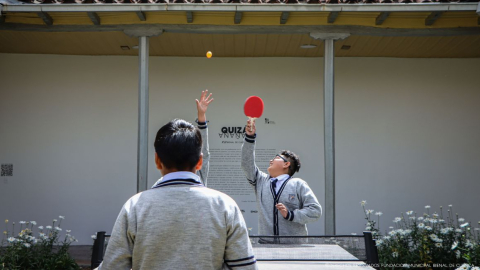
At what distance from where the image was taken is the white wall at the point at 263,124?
10.4 meters

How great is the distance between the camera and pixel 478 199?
1050 cm

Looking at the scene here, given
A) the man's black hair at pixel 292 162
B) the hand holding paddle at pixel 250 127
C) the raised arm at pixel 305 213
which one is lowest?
the raised arm at pixel 305 213

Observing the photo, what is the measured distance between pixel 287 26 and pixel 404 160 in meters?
3.84

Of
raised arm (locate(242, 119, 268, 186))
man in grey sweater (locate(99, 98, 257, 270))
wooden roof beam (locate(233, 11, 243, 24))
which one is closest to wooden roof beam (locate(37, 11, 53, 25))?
wooden roof beam (locate(233, 11, 243, 24))

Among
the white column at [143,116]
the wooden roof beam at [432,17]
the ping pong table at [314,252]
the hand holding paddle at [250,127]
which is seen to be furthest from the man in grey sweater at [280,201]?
the wooden roof beam at [432,17]

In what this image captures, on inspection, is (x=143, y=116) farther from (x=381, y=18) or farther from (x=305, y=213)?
(x=305, y=213)

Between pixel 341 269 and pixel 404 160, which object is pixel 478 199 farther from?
pixel 341 269

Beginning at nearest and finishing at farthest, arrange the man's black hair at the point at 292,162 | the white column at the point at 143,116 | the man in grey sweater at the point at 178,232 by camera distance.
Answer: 1. the man in grey sweater at the point at 178,232
2. the man's black hair at the point at 292,162
3. the white column at the point at 143,116

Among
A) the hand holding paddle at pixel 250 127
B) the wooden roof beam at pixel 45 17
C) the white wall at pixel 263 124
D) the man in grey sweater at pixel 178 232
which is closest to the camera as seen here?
the man in grey sweater at pixel 178 232

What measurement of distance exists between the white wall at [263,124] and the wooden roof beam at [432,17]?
242cm

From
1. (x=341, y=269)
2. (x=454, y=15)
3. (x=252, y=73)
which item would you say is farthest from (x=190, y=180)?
(x=252, y=73)

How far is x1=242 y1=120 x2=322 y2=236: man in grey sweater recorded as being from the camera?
15.8ft

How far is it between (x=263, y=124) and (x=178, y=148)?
316 inches

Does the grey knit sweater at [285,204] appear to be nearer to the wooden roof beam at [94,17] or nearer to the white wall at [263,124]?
the wooden roof beam at [94,17]
